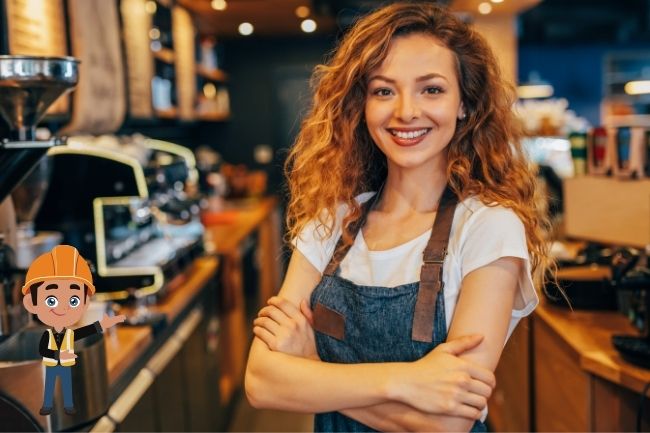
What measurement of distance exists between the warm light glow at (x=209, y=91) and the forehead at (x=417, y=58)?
6006 millimetres

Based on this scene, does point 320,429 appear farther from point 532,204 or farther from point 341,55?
point 341,55

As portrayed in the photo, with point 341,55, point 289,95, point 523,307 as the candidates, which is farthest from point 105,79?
point 289,95

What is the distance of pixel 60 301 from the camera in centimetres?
55

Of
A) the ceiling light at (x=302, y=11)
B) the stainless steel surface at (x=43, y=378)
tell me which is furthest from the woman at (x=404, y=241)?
the ceiling light at (x=302, y=11)

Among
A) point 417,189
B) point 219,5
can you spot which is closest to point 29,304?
point 417,189

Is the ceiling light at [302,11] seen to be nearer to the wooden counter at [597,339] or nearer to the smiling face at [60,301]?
the wooden counter at [597,339]

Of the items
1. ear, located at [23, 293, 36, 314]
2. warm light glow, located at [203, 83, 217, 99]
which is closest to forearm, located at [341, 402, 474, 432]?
ear, located at [23, 293, 36, 314]

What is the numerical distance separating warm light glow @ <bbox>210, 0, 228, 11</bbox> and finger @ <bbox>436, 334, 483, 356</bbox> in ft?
15.7

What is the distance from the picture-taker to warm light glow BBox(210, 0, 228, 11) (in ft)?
18.1

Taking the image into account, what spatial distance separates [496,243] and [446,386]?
30cm

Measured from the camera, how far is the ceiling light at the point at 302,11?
19.6 feet

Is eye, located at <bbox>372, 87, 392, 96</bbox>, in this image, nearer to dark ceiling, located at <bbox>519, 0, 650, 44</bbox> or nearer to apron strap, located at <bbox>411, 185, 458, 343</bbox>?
apron strap, located at <bbox>411, 185, 458, 343</bbox>

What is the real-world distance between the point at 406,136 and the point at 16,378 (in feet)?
2.79

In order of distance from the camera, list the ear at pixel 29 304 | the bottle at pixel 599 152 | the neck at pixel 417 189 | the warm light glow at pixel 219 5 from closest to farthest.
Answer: the ear at pixel 29 304 < the neck at pixel 417 189 < the bottle at pixel 599 152 < the warm light glow at pixel 219 5
